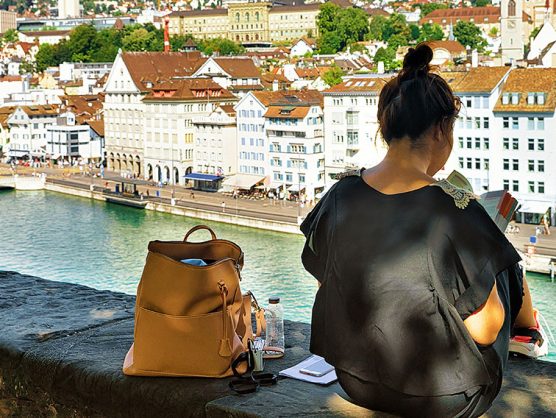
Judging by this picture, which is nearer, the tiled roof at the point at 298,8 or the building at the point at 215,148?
the building at the point at 215,148

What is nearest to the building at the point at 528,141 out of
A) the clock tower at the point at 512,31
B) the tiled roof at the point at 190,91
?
the tiled roof at the point at 190,91

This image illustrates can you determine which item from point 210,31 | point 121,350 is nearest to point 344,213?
point 121,350

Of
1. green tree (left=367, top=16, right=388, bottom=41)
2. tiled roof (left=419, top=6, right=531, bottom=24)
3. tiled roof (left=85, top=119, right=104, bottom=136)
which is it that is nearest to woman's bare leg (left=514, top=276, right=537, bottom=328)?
tiled roof (left=85, top=119, right=104, bottom=136)

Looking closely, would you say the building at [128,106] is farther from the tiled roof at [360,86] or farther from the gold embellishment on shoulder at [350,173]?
the gold embellishment on shoulder at [350,173]

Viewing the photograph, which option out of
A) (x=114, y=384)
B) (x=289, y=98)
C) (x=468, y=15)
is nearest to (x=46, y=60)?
(x=468, y=15)

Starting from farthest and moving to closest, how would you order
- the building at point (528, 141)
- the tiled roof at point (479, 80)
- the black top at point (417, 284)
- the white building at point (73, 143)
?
the white building at point (73, 143) → the tiled roof at point (479, 80) → the building at point (528, 141) → the black top at point (417, 284)

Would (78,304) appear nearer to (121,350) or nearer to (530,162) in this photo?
(121,350)

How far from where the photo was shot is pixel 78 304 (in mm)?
1878

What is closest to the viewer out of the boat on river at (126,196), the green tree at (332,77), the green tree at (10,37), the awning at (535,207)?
the awning at (535,207)

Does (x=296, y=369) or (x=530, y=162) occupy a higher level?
(x=296, y=369)

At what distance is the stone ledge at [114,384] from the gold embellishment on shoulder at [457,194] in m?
0.24

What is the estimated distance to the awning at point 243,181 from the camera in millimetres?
23734

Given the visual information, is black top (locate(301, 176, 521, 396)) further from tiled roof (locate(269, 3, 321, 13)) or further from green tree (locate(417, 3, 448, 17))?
green tree (locate(417, 3, 448, 17))

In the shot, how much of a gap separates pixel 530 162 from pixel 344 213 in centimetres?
1774
